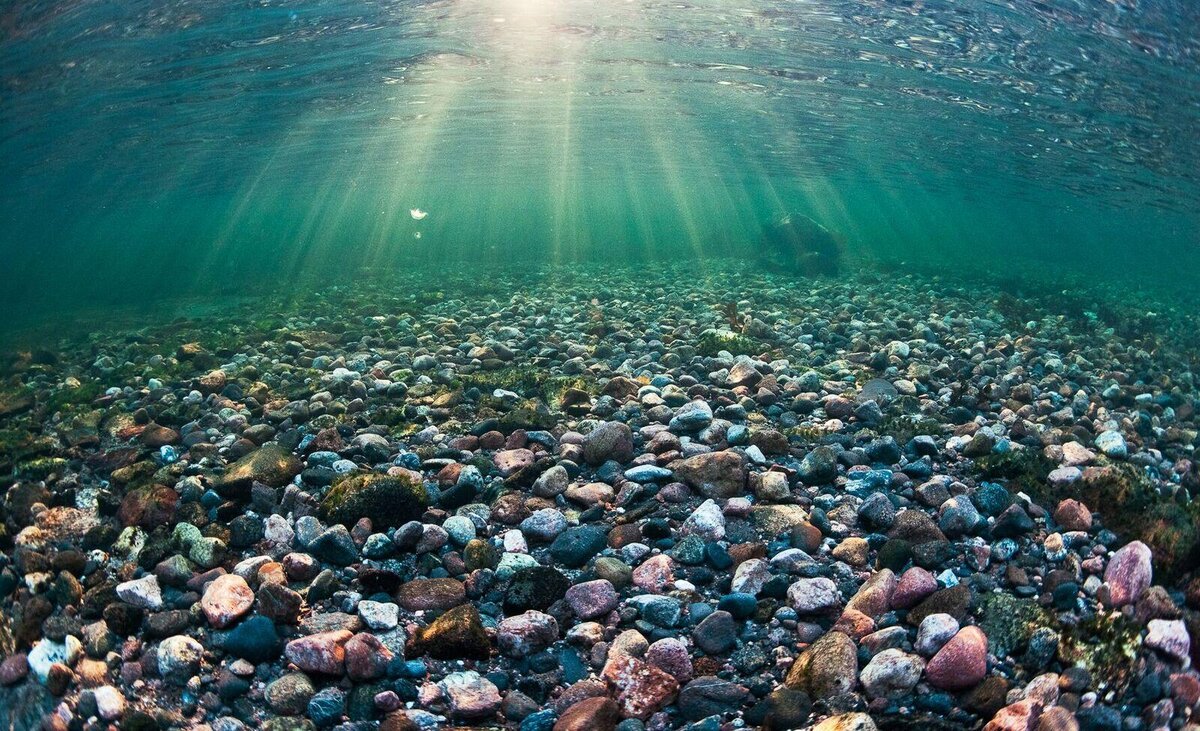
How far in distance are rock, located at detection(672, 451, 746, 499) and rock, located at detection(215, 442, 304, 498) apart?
2.89 m

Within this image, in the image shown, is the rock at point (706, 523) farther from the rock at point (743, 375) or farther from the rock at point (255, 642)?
the rock at point (743, 375)

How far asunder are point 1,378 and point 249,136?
835 inches

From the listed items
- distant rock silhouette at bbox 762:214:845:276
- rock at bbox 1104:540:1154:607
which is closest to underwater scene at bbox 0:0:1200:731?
rock at bbox 1104:540:1154:607

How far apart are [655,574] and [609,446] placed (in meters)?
1.52

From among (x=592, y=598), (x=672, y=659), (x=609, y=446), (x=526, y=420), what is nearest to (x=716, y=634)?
(x=672, y=659)

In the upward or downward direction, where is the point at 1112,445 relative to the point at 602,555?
downward

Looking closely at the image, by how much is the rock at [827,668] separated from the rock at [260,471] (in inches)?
149

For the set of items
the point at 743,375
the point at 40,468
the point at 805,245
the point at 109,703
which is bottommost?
the point at 805,245

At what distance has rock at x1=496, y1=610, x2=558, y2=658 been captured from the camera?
318cm

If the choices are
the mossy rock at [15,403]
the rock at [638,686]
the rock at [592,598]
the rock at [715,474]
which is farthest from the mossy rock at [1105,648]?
the mossy rock at [15,403]

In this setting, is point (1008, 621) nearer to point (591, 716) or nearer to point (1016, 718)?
point (1016, 718)

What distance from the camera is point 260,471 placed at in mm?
4852

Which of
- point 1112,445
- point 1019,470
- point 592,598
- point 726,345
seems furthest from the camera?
point 726,345

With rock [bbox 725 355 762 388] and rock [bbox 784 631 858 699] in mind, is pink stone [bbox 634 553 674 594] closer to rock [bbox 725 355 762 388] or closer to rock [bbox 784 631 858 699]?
rock [bbox 784 631 858 699]
